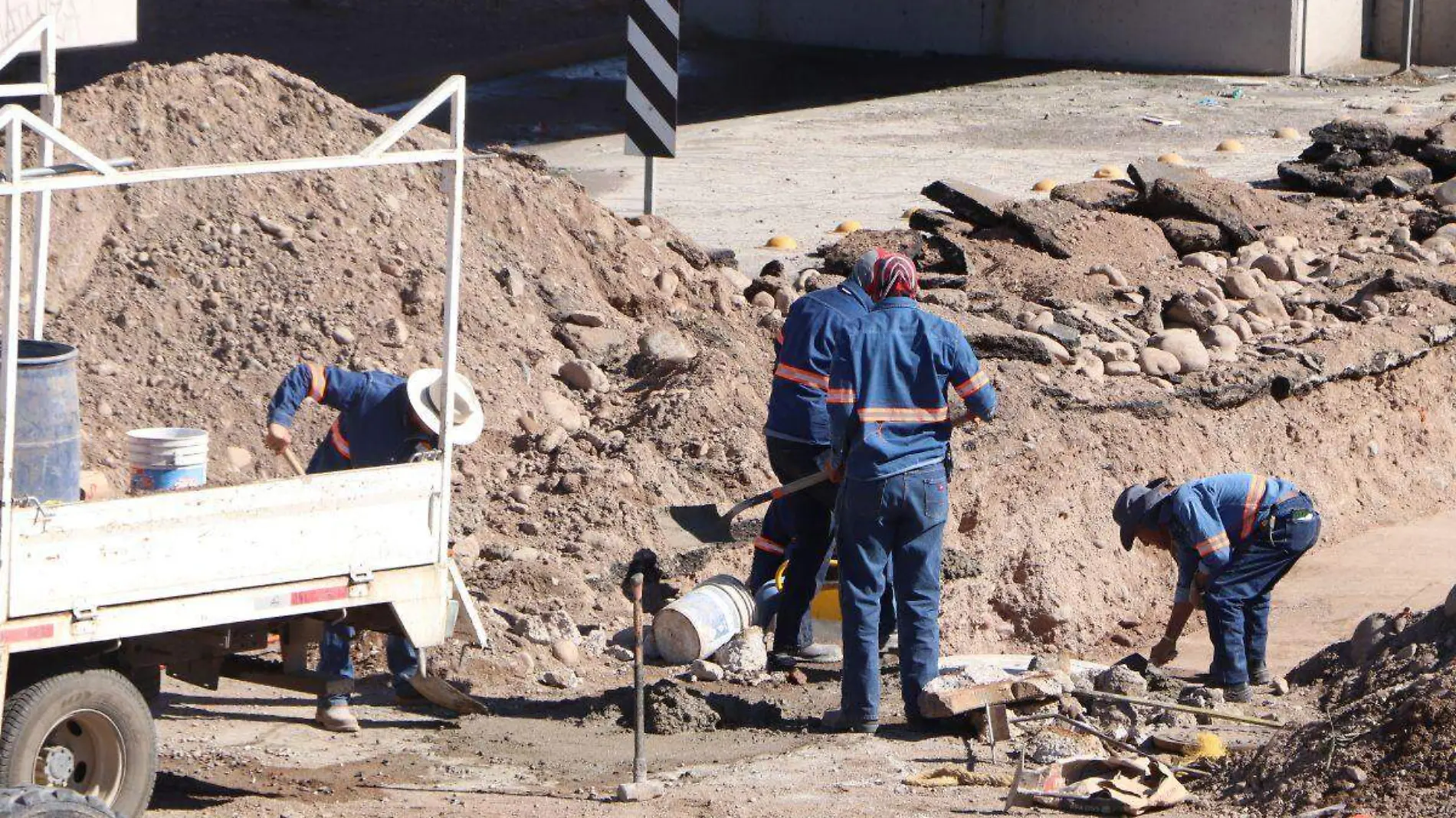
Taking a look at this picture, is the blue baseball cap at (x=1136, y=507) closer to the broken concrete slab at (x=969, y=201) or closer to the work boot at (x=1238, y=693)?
the work boot at (x=1238, y=693)

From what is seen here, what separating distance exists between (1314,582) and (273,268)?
5.74 meters

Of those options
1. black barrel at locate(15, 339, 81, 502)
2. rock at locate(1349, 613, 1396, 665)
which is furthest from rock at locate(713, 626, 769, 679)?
black barrel at locate(15, 339, 81, 502)

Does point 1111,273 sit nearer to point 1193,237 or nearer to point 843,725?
point 1193,237

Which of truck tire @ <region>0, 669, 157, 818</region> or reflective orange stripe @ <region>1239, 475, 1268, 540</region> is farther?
reflective orange stripe @ <region>1239, 475, 1268, 540</region>

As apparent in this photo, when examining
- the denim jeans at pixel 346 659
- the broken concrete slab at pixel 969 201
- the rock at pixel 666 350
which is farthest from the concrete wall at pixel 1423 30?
the denim jeans at pixel 346 659

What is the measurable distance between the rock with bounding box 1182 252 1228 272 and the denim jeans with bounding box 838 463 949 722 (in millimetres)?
6845

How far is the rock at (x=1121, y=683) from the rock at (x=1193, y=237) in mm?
6984

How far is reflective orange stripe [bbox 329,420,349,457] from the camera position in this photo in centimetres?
728

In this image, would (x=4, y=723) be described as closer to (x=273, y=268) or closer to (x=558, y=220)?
(x=273, y=268)

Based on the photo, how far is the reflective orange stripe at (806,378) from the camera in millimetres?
8117

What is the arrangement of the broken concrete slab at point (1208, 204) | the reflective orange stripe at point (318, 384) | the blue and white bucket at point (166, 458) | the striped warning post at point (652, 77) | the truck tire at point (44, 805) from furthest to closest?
1. the broken concrete slab at point (1208, 204)
2. the striped warning post at point (652, 77)
3. the reflective orange stripe at point (318, 384)
4. the blue and white bucket at point (166, 458)
5. the truck tire at point (44, 805)

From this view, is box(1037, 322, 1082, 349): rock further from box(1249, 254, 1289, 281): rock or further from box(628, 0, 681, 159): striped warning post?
box(628, 0, 681, 159): striped warning post

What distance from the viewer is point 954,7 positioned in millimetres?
23469

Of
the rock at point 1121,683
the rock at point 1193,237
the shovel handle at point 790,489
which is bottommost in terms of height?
the rock at point 1121,683
